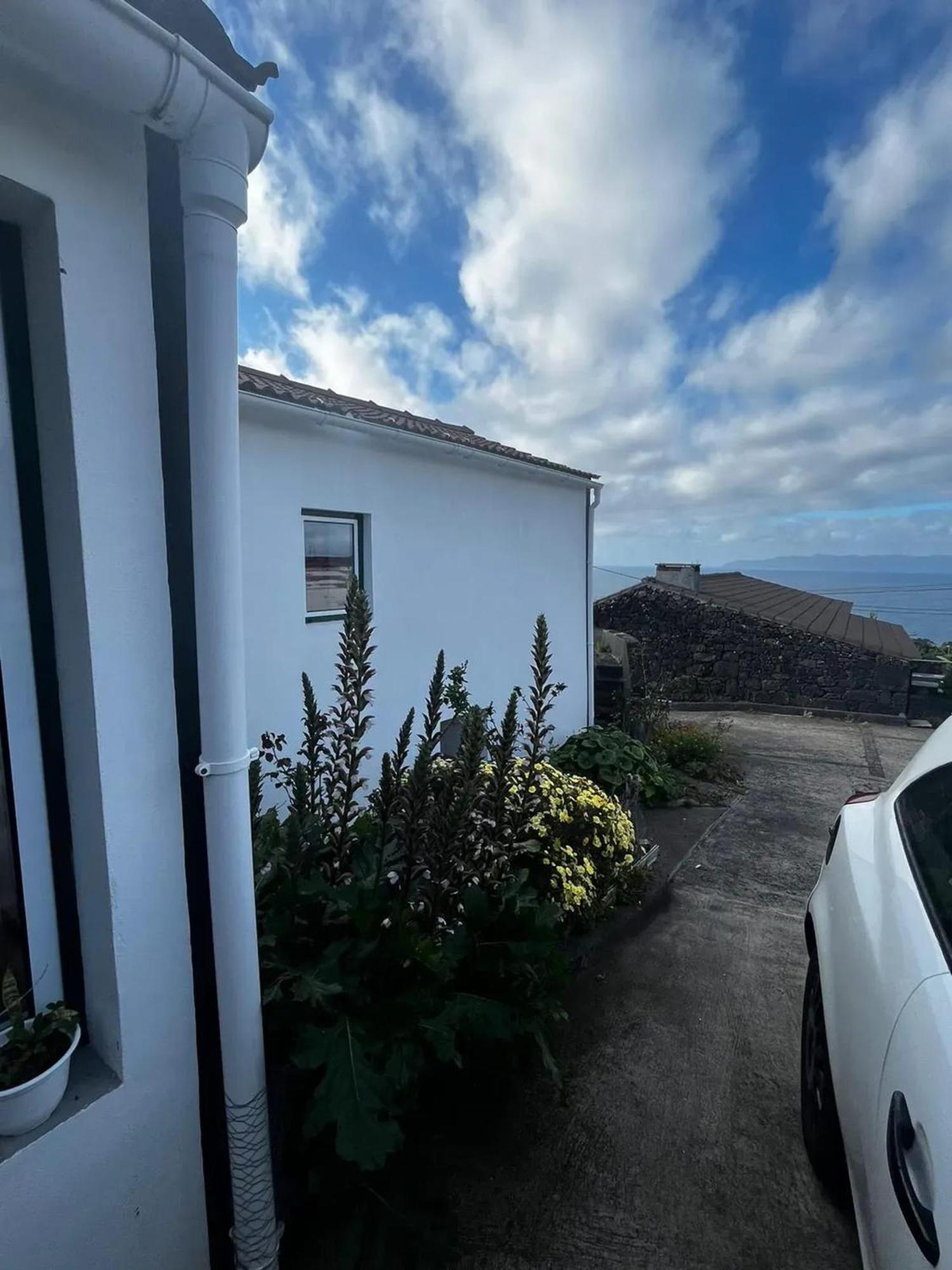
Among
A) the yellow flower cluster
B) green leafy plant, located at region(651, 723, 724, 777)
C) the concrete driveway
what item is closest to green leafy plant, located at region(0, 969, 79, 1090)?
the concrete driveway

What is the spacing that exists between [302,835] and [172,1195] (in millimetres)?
1014

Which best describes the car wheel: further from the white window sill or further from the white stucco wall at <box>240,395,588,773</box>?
the white stucco wall at <box>240,395,588,773</box>

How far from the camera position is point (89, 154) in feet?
4.34

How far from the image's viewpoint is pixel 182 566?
1.58 meters

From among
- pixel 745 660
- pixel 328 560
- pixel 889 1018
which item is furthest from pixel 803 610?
pixel 889 1018

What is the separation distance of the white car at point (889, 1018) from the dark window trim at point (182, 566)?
5.75 feet

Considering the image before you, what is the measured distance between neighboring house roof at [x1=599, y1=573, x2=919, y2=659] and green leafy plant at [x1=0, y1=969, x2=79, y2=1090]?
1440cm

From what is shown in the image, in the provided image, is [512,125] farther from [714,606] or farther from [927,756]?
[714,606]

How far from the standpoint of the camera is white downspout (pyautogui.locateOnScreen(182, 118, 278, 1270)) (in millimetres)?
1479

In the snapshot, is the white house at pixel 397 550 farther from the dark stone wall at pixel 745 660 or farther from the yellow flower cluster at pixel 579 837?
the dark stone wall at pixel 745 660

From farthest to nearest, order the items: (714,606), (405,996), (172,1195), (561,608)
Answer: (714,606) < (561,608) < (405,996) < (172,1195)

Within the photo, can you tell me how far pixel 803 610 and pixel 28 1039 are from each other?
19191mm

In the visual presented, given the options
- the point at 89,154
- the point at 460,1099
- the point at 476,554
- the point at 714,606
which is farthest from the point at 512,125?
the point at 714,606

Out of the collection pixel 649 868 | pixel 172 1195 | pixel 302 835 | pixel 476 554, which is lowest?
pixel 649 868
